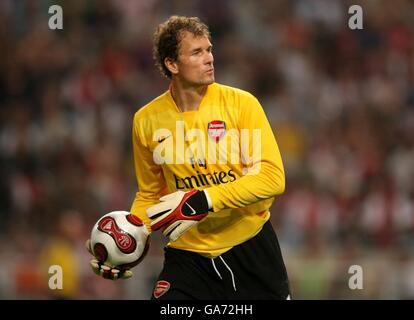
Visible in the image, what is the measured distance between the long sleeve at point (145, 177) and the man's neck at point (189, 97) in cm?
27

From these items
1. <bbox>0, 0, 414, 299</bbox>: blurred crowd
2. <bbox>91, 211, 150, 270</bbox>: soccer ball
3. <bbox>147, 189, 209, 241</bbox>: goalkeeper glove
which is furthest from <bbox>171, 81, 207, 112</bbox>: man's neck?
<bbox>0, 0, 414, 299</bbox>: blurred crowd

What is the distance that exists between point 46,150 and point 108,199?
3.37ft

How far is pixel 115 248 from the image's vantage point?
532 cm

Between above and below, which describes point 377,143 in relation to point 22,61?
below

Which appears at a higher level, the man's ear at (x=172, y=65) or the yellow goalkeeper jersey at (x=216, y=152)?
the man's ear at (x=172, y=65)

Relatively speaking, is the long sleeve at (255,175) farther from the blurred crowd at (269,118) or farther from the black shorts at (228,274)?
the blurred crowd at (269,118)

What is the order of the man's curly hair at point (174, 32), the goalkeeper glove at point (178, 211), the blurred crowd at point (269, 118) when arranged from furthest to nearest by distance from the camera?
the blurred crowd at point (269, 118)
the man's curly hair at point (174, 32)
the goalkeeper glove at point (178, 211)

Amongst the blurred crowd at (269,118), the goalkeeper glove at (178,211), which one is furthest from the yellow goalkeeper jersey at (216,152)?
the blurred crowd at (269,118)

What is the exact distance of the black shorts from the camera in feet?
17.6

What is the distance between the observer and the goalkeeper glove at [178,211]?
16.8 feet

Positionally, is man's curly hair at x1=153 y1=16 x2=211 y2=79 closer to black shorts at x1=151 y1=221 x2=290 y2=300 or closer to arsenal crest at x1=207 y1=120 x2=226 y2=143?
arsenal crest at x1=207 y1=120 x2=226 y2=143

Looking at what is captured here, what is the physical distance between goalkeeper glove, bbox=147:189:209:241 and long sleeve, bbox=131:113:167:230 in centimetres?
39

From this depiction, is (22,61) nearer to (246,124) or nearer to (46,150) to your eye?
(46,150)
